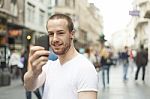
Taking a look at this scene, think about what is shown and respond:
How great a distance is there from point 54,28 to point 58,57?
11.6 inches

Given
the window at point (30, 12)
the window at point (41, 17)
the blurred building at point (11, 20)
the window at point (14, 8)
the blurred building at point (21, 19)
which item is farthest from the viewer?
the window at point (41, 17)

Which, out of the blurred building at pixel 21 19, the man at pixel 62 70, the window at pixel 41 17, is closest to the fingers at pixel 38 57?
the man at pixel 62 70

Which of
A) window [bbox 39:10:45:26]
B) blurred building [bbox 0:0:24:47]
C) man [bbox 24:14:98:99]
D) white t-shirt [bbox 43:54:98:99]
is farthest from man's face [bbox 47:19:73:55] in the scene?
window [bbox 39:10:45:26]

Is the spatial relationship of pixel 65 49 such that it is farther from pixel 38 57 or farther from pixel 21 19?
pixel 21 19

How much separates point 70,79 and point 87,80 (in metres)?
0.15

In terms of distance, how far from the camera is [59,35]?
11.2 feet

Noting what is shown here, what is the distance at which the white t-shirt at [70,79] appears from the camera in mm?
3383

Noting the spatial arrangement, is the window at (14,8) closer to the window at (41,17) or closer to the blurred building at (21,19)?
the blurred building at (21,19)

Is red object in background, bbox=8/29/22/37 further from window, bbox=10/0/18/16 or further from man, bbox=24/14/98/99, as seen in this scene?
man, bbox=24/14/98/99

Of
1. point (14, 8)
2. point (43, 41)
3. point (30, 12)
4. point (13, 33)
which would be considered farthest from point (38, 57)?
point (30, 12)

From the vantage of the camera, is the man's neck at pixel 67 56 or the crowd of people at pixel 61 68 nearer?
the crowd of people at pixel 61 68

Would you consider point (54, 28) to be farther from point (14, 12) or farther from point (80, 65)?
point (14, 12)

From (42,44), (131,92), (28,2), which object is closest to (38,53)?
(42,44)

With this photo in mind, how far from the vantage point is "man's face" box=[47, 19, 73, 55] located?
3.40 m
